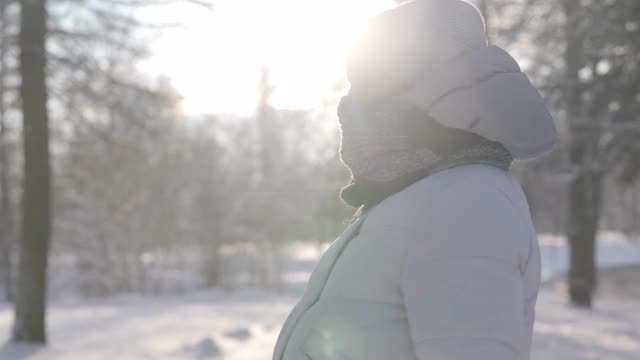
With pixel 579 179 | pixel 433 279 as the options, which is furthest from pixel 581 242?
pixel 433 279

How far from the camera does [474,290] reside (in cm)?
147

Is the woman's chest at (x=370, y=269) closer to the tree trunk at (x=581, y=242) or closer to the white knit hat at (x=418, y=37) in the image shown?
the white knit hat at (x=418, y=37)

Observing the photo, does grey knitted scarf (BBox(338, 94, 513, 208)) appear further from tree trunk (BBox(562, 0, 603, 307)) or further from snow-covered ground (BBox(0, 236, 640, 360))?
tree trunk (BBox(562, 0, 603, 307))

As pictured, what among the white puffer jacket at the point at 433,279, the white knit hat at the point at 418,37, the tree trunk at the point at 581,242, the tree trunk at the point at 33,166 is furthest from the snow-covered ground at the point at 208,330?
the white knit hat at the point at 418,37

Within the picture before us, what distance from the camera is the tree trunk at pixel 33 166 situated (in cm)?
1078

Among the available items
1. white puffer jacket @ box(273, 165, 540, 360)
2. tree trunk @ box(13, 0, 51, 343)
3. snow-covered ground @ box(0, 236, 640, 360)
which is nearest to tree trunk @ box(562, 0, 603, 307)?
snow-covered ground @ box(0, 236, 640, 360)

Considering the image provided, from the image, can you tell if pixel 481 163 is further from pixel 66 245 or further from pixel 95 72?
pixel 66 245

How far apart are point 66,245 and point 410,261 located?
2925cm

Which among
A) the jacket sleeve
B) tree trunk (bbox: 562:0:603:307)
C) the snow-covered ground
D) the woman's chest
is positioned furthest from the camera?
tree trunk (bbox: 562:0:603:307)

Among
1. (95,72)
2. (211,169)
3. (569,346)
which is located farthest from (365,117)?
(211,169)

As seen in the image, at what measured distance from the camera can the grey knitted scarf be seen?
1.70 m

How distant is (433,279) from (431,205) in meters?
0.16

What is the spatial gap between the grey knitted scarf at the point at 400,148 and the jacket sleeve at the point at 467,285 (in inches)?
5.7

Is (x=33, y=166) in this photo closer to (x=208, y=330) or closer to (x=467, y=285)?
(x=208, y=330)
